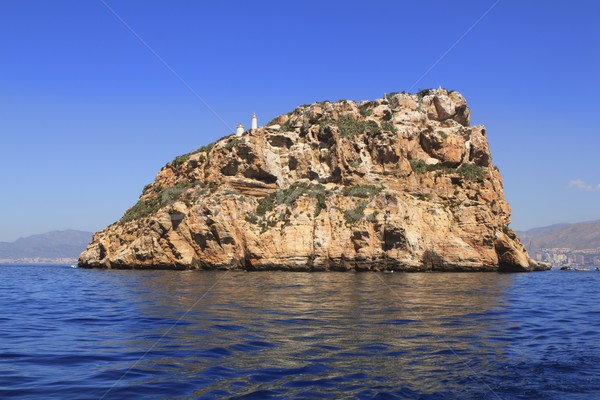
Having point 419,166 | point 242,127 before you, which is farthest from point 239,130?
point 419,166

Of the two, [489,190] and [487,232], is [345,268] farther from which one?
[489,190]

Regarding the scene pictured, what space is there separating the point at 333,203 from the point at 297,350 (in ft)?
192

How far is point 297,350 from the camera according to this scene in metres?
15.2

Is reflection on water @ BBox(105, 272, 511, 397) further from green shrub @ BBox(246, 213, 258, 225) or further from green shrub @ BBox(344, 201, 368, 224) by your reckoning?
green shrub @ BBox(246, 213, 258, 225)

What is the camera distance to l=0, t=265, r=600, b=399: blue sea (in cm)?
1121

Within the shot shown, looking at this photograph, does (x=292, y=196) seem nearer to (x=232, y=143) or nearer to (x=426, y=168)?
(x=232, y=143)

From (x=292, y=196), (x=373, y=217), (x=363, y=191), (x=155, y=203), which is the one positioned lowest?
(x=373, y=217)

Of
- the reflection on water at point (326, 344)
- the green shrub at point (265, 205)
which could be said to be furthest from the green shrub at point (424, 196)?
the reflection on water at point (326, 344)

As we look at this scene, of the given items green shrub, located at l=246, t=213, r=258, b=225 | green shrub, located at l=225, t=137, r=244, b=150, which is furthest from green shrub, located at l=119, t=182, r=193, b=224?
green shrub, located at l=246, t=213, r=258, b=225

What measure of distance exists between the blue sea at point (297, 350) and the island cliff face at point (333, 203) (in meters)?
40.6

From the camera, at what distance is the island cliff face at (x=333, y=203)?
68938mm

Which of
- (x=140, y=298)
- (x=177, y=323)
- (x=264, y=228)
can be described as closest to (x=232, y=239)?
(x=264, y=228)

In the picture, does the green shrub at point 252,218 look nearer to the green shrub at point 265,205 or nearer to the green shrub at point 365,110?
the green shrub at point 265,205

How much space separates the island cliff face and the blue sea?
4063 cm
